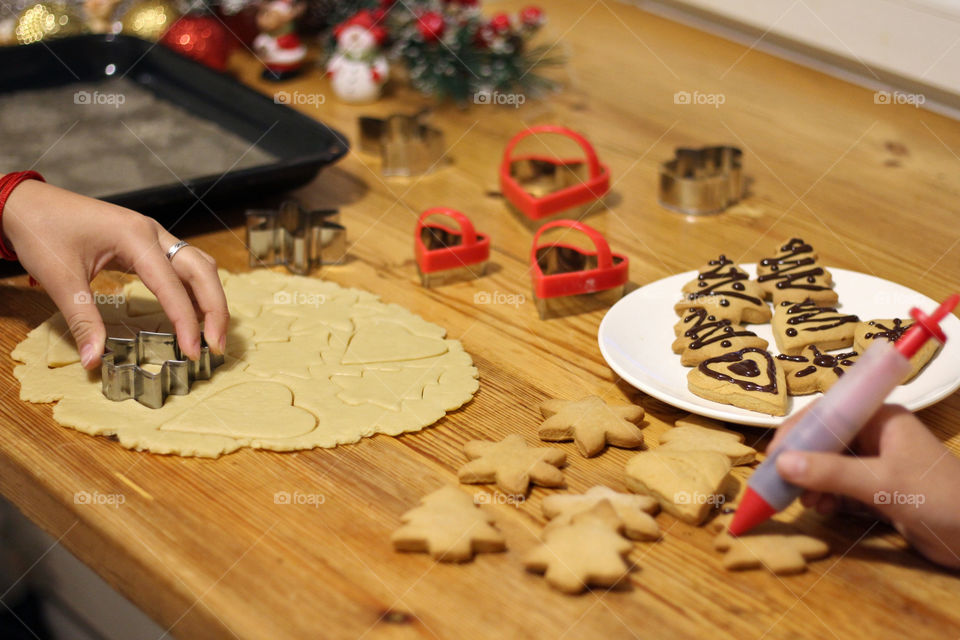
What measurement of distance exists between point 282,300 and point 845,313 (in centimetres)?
74

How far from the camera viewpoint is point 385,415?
1047 mm

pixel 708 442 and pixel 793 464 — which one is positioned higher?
pixel 793 464

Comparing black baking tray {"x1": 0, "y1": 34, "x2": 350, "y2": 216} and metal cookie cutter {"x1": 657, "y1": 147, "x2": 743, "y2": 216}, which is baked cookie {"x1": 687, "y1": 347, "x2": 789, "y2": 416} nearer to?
metal cookie cutter {"x1": 657, "y1": 147, "x2": 743, "y2": 216}

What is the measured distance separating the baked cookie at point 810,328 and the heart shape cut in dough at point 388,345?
409 mm

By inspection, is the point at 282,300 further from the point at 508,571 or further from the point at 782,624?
the point at 782,624

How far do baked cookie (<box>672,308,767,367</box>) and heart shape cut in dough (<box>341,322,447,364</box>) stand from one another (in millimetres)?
292

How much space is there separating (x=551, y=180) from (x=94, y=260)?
80cm

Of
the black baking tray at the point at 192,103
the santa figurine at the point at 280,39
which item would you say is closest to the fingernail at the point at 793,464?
the black baking tray at the point at 192,103

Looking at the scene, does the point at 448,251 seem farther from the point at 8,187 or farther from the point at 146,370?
the point at 8,187

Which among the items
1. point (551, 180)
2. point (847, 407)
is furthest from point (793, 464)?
point (551, 180)

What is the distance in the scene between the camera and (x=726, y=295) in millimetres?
1178

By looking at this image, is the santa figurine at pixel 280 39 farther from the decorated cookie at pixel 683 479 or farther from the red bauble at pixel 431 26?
the decorated cookie at pixel 683 479

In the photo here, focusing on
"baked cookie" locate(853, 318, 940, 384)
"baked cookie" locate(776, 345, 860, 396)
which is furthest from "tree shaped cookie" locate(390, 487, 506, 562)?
"baked cookie" locate(853, 318, 940, 384)

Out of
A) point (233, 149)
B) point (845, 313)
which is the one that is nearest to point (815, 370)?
point (845, 313)
